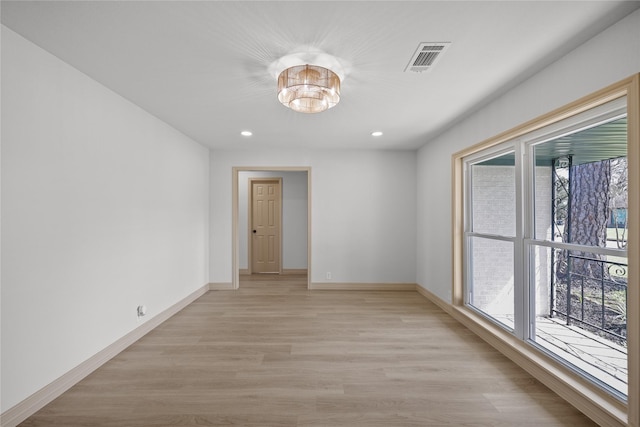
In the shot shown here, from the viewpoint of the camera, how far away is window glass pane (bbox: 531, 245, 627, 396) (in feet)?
6.11

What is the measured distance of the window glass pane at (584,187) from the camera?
1857 mm

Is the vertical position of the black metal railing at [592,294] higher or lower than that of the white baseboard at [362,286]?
higher

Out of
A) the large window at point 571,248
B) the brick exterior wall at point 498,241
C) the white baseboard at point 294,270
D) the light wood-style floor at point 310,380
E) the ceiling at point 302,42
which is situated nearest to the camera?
the ceiling at point 302,42

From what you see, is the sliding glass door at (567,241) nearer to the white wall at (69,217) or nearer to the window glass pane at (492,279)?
the window glass pane at (492,279)

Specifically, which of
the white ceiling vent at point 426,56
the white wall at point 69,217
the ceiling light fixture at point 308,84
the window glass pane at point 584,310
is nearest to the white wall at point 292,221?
the white wall at point 69,217

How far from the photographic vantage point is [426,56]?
6.61 feet

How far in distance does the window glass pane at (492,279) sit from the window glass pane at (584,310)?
1.26 feet

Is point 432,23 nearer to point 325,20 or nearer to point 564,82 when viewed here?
point 325,20

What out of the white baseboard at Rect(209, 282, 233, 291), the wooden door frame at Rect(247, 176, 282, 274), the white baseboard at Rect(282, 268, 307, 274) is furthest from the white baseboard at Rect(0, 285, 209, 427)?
the white baseboard at Rect(282, 268, 307, 274)

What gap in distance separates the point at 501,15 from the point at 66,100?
2962 millimetres

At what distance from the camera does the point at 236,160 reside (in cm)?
495

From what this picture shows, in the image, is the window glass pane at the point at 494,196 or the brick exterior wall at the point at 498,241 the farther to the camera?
the window glass pane at the point at 494,196

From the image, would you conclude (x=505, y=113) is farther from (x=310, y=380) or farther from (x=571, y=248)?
(x=310, y=380)

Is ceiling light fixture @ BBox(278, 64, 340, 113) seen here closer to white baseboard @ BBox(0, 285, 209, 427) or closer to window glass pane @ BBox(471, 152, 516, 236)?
window glass pane @ BBox(471, 152, 516, 236)
